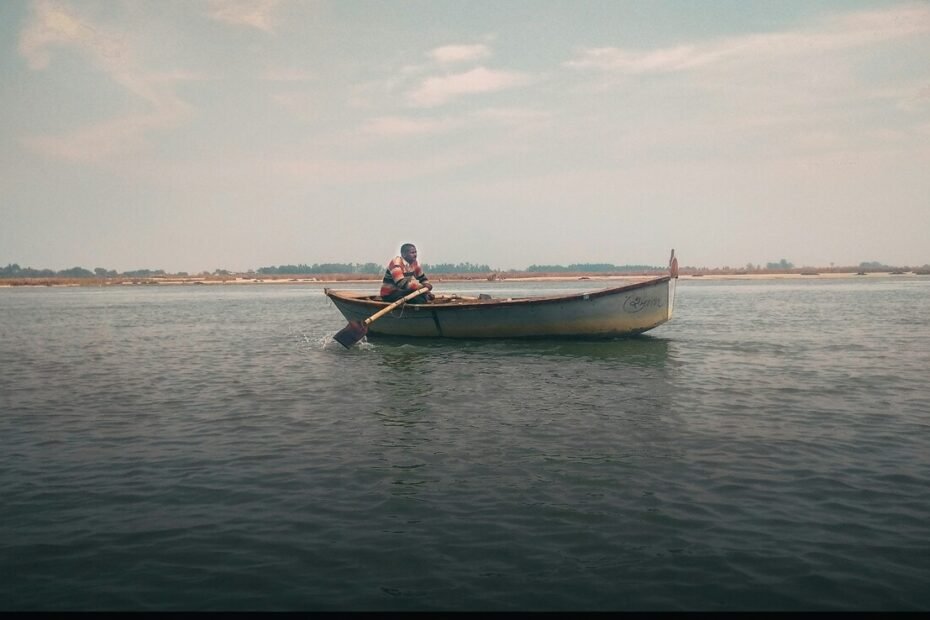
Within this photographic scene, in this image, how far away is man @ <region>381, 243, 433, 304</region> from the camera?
2084 centimetres

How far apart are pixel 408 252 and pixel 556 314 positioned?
531cm

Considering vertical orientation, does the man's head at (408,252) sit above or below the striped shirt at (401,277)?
above

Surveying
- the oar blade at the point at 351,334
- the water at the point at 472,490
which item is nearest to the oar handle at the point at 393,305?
the oar blade at the point at 351,334

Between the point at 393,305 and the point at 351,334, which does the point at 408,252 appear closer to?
the point at 393,305

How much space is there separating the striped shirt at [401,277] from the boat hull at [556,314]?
60 centimetres

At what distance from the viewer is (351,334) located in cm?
2097

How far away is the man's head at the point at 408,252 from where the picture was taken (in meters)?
20.8

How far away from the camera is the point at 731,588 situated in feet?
15.1

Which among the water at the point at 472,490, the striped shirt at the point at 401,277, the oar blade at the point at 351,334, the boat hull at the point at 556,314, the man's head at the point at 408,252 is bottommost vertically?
the water at the point at 472,490

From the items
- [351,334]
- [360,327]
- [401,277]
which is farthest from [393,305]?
[351,334]

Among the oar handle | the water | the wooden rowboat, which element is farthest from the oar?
the water

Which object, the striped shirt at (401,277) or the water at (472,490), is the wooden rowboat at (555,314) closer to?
the striped shirt at (401,277)

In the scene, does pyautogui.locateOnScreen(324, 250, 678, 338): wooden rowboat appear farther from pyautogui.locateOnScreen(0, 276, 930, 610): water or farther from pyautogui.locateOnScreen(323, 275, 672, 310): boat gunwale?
pyautogui.locateOnScreen(0, 276, 930, 610): water
